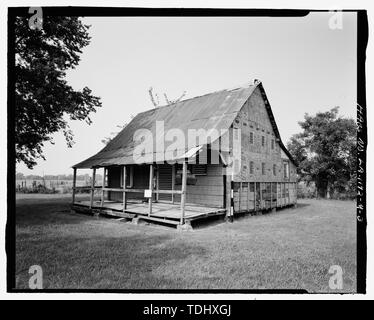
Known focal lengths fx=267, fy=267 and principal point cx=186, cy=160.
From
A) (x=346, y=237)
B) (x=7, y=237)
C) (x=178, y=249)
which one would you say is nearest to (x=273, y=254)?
(x=178, y=249)

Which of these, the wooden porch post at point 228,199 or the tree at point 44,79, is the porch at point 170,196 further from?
the tree at point 44,79

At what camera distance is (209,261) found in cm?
627

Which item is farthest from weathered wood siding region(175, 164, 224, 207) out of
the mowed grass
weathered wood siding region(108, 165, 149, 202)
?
weathered wood siding region(108, 165, 149, 202)

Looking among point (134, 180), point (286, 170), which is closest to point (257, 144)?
point (286, 170)

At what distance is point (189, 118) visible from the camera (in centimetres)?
1560

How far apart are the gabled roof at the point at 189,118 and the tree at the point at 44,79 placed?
3.59m

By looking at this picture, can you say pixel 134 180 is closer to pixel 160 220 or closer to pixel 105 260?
pixel 160 220

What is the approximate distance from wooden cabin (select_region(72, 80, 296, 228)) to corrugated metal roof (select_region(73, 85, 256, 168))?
67mm

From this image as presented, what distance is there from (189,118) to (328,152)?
2006 cm

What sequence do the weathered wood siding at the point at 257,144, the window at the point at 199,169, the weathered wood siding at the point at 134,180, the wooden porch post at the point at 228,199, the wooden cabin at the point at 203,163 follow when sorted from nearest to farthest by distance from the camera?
the wooden cabin at the point at 203,163 < the wooden porch post at the point at 228,199 < the window at the point at 199,169 < the weathered wood siding at the point at 257,144 < the weathered wood siding at the point at 134,180

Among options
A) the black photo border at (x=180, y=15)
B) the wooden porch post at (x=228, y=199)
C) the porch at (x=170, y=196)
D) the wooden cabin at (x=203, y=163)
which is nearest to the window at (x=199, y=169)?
the wooden cabin at (x=203, y=163)

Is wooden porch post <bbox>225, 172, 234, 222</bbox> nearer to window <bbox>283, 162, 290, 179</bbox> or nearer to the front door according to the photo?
the front door

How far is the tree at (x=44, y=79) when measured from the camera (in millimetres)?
8688

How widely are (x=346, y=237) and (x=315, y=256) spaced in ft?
10.4
